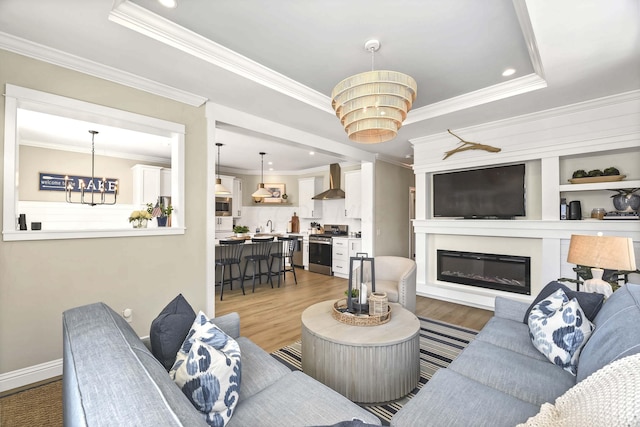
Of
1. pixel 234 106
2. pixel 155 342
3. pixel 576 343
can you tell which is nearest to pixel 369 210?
pixel 234 106

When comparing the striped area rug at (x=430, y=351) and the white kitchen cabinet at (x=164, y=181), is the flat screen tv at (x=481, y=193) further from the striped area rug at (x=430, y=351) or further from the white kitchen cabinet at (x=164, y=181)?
the white kitchen cabinet at (x=164, y=181)

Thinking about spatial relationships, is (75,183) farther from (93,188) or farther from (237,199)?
(237,199)

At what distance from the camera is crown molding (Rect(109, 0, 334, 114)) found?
1949mm

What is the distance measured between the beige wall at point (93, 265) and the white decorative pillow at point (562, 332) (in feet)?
9.97

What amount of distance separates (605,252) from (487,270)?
2244 millimetres

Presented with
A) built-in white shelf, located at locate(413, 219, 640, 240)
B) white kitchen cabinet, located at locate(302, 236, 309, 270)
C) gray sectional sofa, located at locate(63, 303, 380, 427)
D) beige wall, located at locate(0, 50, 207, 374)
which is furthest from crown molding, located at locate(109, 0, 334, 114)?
white kitchen cabinet, located at locate(302, 236, 309, 270)

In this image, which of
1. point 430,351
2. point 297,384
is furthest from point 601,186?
point 297,384

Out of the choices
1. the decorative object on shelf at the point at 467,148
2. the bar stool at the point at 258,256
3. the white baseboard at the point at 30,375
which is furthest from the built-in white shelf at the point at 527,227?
the white baseboard at the point at 30,375

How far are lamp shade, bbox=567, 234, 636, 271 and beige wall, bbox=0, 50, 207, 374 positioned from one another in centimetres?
348

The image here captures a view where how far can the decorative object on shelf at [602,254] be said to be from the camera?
1.99m

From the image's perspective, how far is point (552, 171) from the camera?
3518 mm

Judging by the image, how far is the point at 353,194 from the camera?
21.7 ft

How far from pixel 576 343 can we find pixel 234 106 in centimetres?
362

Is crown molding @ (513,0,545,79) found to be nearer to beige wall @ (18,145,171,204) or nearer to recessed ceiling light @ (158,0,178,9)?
recessed ceiling light @ (158,0,178,9)
